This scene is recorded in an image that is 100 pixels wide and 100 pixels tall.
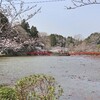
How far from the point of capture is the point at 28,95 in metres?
6.11

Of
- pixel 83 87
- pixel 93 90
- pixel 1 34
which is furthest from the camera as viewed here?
pixel 83 87

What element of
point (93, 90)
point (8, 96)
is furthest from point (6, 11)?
point (93, 90)

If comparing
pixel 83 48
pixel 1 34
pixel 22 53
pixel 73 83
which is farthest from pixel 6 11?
pixel 83 48

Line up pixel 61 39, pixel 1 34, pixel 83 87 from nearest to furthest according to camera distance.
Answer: pixel 1 34 → pixel 83 87 → pixel 61 39

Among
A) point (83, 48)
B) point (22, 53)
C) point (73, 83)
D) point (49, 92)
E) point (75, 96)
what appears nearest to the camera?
point (49, 92)

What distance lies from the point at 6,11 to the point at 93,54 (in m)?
36.3

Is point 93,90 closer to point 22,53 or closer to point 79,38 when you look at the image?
point 22,53

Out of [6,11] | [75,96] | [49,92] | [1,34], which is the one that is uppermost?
[6,11]

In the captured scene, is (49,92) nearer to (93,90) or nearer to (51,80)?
(51,80)

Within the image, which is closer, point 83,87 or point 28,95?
point 28,95

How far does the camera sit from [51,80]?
603 cm

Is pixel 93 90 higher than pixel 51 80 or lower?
lower

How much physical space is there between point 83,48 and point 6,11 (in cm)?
4277

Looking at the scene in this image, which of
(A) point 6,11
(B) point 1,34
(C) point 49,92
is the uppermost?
(A) point 6,11
